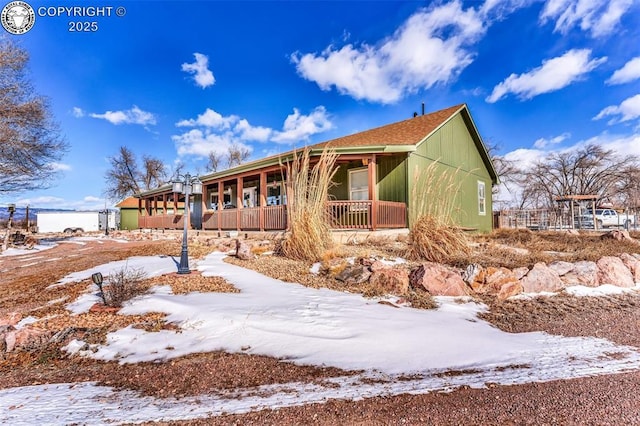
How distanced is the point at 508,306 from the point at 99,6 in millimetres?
10562

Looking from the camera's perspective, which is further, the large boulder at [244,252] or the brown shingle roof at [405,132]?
the brown shingle roof at [405,132]

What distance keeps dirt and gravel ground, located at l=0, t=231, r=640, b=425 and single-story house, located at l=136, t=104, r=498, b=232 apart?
4388 millimetres

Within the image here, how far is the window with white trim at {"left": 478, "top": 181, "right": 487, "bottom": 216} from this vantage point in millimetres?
13685

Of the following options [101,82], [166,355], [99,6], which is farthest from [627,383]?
[101,82]

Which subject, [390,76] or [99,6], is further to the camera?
[390,76]

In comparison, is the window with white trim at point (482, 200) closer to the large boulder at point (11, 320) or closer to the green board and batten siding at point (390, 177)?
the green board and batten siding at point (390, 177)

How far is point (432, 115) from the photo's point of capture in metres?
12.3

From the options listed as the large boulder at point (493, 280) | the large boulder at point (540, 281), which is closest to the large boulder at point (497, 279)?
the large boulder at point (493, 280)

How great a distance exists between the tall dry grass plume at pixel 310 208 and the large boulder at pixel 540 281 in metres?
3.13

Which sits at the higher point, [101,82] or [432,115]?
[101,82]

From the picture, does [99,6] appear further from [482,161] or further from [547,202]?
[547,202]

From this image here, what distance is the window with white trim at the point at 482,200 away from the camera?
13685 mm

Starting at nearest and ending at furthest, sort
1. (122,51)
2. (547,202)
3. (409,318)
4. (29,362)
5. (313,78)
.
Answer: (29,362) < (409,318) < (122,51) < (313,78) < (547,202)

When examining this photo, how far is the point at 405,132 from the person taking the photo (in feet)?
36.8
